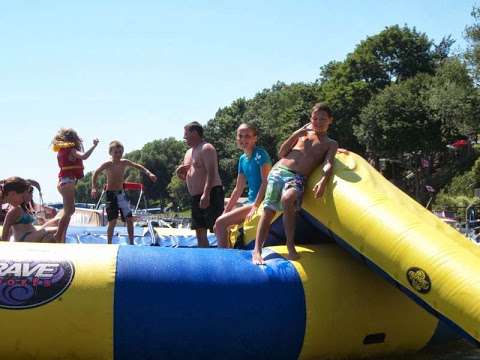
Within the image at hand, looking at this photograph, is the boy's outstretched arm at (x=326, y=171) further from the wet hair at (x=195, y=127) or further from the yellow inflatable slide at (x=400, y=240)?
the wet hair at (x=195, y=127)

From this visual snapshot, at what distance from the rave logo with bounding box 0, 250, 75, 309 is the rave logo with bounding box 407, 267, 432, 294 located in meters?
2.57

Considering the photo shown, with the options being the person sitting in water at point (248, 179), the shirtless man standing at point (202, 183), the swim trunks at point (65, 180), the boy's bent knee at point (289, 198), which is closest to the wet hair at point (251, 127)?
the person sitting in water at point (248, 179)

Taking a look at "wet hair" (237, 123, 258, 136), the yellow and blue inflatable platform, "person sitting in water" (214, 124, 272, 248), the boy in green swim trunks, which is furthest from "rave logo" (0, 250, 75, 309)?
"wet hair" (237, 123, 258, 136)

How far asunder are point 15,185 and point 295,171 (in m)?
2.76

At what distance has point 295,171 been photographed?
570cm

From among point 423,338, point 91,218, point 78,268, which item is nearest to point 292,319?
point 423,338

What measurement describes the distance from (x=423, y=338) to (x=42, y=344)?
3.27 m

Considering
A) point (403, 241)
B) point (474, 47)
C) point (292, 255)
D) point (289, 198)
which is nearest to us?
point (403, 241)

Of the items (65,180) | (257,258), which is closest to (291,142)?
(257,258)

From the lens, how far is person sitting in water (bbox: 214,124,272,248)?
20.8 ft

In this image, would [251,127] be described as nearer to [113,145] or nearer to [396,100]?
[113,145]

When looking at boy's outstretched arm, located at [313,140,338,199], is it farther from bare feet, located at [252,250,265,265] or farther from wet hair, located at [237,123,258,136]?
wet hair, located at [237,123,258,136]

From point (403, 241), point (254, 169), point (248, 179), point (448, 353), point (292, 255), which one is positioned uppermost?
point (254, 169)

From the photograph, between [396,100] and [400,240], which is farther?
[396,100]
